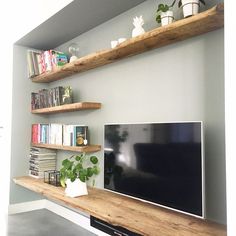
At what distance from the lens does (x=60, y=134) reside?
3008 millimetres

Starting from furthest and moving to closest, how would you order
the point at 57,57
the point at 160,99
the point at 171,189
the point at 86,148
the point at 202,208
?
the point at 57,57 < the point at 86,148 < the point at 160,99 < the point at 171,189 < the point at 202,208

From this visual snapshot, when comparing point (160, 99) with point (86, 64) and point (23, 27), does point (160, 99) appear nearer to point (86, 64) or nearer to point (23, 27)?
point (86, 64)

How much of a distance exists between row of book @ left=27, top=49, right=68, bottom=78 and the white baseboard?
1720 mm

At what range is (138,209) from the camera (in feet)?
6.43

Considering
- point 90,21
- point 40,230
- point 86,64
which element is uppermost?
point 90,21

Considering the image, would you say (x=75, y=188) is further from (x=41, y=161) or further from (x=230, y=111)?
(x=230, y=111)

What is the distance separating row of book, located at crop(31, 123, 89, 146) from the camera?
9.02 ft

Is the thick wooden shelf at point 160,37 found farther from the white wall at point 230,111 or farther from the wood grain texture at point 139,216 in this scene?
the wood grain texture at point 139,216

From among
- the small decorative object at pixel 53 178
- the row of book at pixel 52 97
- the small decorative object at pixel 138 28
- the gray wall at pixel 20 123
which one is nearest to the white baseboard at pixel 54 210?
the gray wall at pixel 20 123

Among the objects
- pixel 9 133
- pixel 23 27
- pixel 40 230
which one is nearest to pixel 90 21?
pixel 23 27

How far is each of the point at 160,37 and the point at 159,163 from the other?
936 mm

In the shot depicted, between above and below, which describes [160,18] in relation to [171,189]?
above

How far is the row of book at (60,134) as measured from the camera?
108 inches

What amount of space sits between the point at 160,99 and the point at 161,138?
1.21 feet
